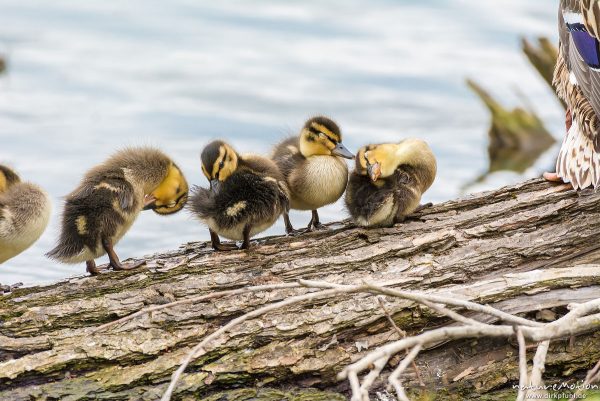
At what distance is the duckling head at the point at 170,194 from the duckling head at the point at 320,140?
0.58 m

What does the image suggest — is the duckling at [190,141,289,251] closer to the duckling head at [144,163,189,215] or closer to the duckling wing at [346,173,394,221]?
the duckling head at [144,163,189,215]

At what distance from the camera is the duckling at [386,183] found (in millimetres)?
5305

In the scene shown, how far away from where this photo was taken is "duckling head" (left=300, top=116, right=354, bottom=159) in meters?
5.56

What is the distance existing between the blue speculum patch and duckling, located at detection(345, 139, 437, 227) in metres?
0.83

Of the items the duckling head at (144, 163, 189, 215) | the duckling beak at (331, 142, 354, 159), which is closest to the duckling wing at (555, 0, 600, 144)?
the duckling beak at (331, 142, 354, 159)

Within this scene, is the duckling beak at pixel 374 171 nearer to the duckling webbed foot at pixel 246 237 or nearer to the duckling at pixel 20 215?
the duckling webbed foot at pixel 246 237

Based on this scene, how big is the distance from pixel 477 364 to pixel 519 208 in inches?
34.9

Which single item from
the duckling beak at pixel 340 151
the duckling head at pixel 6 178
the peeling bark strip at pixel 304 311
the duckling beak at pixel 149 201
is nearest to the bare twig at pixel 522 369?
the peeling bark strip at pixel 304 311

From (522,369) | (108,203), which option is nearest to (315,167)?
(108,203)

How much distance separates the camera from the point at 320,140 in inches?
219

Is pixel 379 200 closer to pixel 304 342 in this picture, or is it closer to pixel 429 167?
pixel 429 167

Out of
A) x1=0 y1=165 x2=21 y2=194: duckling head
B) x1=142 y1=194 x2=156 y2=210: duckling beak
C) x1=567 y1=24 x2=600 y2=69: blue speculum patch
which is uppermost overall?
x1=567 y1=24 x2=600 y2=69: blue speculum patch

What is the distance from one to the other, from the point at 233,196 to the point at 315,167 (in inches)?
21.9

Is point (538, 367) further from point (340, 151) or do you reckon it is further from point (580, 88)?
point (340, 151)
